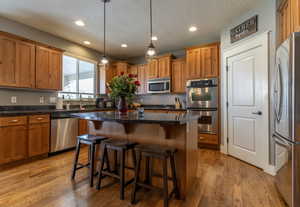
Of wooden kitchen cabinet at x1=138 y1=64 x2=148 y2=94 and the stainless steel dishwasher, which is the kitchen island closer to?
the stainless steel dishwasher

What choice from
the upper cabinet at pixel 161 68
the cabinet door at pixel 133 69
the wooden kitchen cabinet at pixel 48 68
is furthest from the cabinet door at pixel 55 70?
the upper cabinet at pixel 161 68

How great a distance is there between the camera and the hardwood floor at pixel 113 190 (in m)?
1.78

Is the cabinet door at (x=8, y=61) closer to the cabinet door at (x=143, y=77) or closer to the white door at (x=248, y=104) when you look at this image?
the cabinet door at (x=143, y=77)

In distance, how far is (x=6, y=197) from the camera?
6.17 ft

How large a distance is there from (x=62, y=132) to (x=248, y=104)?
398 centimetres

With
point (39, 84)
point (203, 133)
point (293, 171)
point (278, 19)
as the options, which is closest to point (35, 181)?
point (39, 84)

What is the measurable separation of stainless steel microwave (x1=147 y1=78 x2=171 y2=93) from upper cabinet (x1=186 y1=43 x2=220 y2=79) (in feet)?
2.77

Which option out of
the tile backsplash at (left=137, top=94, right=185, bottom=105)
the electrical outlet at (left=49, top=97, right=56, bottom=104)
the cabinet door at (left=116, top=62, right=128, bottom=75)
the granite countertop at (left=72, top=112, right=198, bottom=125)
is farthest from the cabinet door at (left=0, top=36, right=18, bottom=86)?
the tile backsplash at (left=137, top=94, right=185, bottom=105)

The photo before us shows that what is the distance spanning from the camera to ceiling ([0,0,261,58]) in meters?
2.77

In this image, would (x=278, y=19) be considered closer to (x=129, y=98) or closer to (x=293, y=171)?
(x=293, y=171)

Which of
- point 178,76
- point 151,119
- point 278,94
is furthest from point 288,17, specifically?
point 178,76

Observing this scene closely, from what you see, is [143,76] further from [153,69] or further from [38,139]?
[38,139]

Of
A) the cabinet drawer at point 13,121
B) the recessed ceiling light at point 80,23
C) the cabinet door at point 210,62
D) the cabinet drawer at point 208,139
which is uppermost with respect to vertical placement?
the recessed ceiling light at point 80,23

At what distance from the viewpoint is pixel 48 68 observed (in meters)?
3.64
